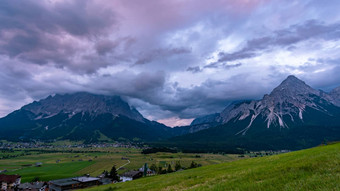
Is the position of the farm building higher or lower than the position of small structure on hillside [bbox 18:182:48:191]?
higher

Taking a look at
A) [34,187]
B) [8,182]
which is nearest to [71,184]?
[34,187]

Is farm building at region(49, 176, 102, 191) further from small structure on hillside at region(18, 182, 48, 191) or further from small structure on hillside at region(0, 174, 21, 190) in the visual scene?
small structure on hillside at region(0, 174, 21, 190)

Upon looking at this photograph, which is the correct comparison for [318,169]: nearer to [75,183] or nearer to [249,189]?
[249,189]

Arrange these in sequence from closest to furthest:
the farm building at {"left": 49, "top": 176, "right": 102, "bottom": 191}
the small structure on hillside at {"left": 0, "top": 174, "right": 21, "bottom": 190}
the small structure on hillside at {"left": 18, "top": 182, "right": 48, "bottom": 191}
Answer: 1. the farm building at {"left": 49, "top": 176, "right": 102, "bottom": 191}
2. the small structure on hillside at {"left": 18, "top": 182, "right": 48, "bottom": 191}
3. the small structure on hillside at {"left": 0, "top": 174, "right": 21, "bottom": 190}

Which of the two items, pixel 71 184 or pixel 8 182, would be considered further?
pixel 8 182

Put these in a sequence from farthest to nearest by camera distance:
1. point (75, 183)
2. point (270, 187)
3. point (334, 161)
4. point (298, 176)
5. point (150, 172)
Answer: point (150, 172), point (75, 183), point (334, 161), point (298, 176), point (270, 187)

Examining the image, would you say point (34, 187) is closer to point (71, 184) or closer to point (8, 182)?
point (8, 182)

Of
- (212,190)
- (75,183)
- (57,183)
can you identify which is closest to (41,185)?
(57,183)

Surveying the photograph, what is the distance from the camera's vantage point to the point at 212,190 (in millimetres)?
13953

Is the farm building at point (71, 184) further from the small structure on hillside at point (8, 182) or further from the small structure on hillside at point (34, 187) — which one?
the small structure on hillside at point (8, 182)

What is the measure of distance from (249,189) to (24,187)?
409ft

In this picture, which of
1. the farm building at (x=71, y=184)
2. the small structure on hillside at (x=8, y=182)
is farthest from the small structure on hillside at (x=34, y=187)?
the farm building at (x=71, y=184)

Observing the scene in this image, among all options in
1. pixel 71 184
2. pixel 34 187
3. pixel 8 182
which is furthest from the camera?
pixel 8 182

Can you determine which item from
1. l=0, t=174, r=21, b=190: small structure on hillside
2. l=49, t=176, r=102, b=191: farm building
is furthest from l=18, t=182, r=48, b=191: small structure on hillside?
l=49, t=176, r=102, b=191: farm building
